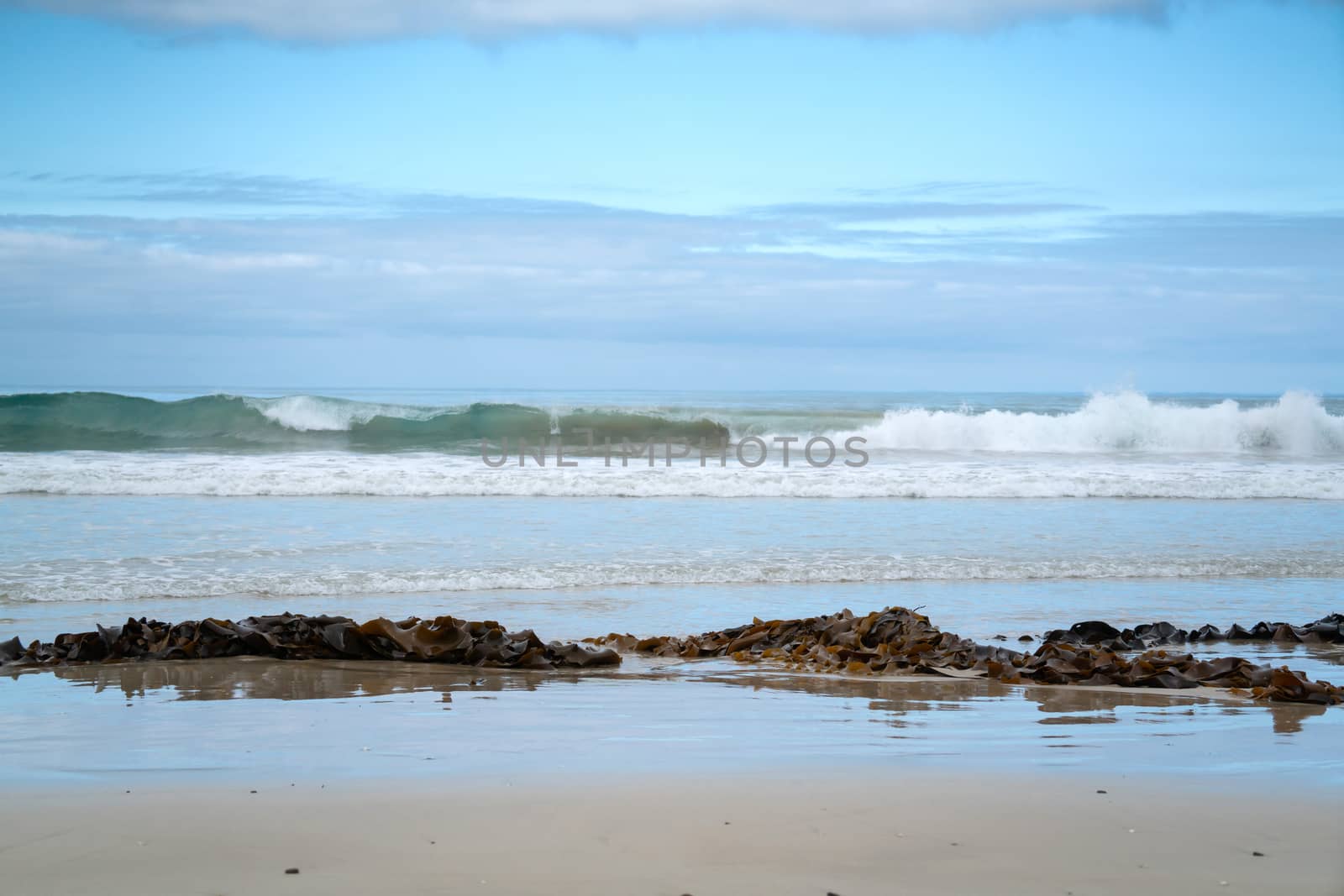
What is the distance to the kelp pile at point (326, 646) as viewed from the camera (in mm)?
5203

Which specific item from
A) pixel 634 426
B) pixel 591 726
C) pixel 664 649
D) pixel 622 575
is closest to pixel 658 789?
pixel 591 726

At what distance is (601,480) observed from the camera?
547 inches

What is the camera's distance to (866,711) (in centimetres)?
427

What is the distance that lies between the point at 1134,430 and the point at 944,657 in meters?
21.0

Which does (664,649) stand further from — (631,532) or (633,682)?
(631,532)

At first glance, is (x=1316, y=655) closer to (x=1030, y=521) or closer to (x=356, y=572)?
(x=1030, y=521)

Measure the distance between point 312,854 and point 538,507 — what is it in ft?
31.6

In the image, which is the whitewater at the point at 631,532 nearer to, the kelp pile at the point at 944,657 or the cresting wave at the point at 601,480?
the cresting wave at the point at 601,480

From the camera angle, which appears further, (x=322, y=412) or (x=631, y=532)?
(x=322, y=412)

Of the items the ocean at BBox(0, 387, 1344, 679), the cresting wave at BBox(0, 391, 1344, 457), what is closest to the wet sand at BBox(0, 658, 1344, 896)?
the ocean at BBox(0, 387, 1344, 679)

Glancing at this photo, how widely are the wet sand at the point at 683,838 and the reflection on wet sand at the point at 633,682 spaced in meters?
1.10

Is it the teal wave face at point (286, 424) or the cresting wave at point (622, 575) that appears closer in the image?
the cresting wave at point (622, 575)

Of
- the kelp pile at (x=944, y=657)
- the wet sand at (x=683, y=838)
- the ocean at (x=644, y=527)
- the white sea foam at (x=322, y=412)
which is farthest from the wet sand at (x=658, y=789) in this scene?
the white sea foam at (x=322, y=412)

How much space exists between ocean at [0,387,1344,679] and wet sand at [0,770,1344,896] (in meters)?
3.10
